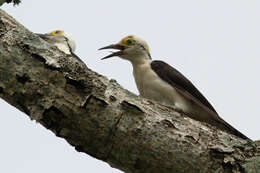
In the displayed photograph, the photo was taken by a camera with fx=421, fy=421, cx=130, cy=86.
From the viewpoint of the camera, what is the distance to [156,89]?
705 centimetres

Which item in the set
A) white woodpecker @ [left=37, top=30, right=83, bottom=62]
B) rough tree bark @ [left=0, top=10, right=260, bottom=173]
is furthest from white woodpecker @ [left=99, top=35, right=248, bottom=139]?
white woodpecker @ [left=37, top=30, right=83, bottom=62]

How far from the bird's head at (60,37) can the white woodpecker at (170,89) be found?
9.92 ft

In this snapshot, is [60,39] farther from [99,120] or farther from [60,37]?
[99,120]

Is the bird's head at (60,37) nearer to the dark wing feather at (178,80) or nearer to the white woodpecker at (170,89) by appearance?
the white woodpecker at (170,89)

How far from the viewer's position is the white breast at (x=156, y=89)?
22.7ft

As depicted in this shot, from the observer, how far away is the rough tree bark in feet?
12.1

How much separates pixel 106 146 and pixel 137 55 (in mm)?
4388

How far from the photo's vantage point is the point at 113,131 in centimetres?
376

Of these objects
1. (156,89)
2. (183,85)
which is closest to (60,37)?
(156,89)

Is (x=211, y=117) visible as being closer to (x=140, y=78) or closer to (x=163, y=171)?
(x=140, y=78)

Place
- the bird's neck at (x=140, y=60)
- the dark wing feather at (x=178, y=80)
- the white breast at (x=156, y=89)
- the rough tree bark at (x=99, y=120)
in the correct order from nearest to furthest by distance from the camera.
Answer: the rough tree bark at (x=99, y=120)
the white breast at (x=156, y=89)
the dark wing feather at (x=178, y=80)
the bird's neck at (x=140, y=60)

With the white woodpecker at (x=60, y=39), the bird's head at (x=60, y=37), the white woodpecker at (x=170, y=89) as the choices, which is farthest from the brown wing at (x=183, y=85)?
the bird's head at (x=60, y=37)

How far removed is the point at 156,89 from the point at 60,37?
4364 mm

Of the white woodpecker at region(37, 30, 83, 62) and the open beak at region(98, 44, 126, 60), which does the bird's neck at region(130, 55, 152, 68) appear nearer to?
the open beak at region(98, 44, 126, 60)
